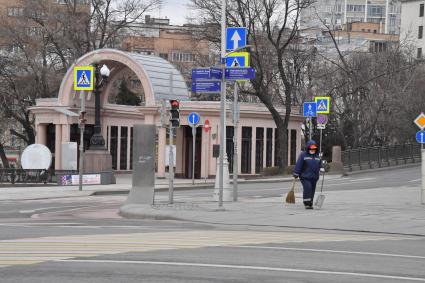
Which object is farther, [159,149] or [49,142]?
[49,142]

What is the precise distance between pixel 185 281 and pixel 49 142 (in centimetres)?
4058

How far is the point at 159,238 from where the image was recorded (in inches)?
561

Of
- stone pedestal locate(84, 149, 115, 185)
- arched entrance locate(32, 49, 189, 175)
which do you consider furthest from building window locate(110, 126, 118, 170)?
stone pedestal locate(84, 149, 115, 185)

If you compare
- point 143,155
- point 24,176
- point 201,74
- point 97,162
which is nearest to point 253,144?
point 97,162

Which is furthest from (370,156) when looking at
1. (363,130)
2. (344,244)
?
(344,244)

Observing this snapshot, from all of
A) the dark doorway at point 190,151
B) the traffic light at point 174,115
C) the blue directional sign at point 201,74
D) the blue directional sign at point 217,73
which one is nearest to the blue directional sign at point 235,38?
the blue directional sign at point 201,74

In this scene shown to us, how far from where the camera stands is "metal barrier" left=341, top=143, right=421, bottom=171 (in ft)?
155

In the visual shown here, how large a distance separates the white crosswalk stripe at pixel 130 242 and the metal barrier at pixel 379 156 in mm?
31206

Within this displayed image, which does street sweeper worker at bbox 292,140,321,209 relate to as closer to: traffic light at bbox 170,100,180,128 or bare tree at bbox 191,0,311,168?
traffic light at bbox 170,100,180,128

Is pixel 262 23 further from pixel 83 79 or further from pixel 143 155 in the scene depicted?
pixel 143 155

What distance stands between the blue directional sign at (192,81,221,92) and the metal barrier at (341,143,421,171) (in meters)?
25.1

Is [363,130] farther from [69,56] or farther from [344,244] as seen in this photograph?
[344,244]

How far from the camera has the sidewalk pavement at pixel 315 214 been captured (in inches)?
711

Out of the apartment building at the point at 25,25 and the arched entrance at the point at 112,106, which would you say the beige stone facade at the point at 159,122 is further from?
the apartment building at the point at 25,25
